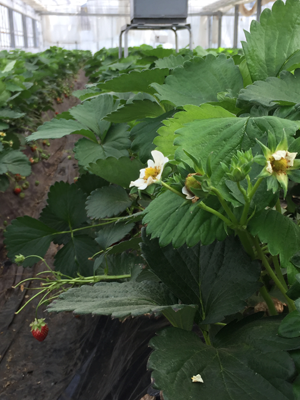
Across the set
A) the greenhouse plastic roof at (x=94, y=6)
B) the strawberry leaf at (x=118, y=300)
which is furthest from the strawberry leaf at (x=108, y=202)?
the greenhouse plastic roof at (x=94, y=6)

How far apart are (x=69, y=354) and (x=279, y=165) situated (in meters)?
1.41

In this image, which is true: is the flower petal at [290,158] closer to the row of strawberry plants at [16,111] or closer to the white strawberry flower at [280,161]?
the white strawberry flower at [280,161]

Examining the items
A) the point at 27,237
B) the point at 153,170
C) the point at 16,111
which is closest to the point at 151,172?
the point at 153,170

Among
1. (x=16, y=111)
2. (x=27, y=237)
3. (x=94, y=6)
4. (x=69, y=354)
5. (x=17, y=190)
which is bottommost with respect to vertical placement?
(x=69, y=354)

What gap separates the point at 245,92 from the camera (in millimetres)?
588

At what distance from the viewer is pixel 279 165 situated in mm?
406

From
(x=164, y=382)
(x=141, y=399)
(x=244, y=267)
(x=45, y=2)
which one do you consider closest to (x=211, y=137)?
(x=244, y=267)

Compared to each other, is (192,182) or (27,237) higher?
(192,182)

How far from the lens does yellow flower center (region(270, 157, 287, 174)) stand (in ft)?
1.33

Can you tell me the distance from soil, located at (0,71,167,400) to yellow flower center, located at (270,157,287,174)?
0.60m

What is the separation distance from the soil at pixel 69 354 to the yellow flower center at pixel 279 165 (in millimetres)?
597

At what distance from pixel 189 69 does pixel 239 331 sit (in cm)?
49

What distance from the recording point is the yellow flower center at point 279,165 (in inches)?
15.9

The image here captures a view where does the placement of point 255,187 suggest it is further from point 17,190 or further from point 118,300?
point 17,190
